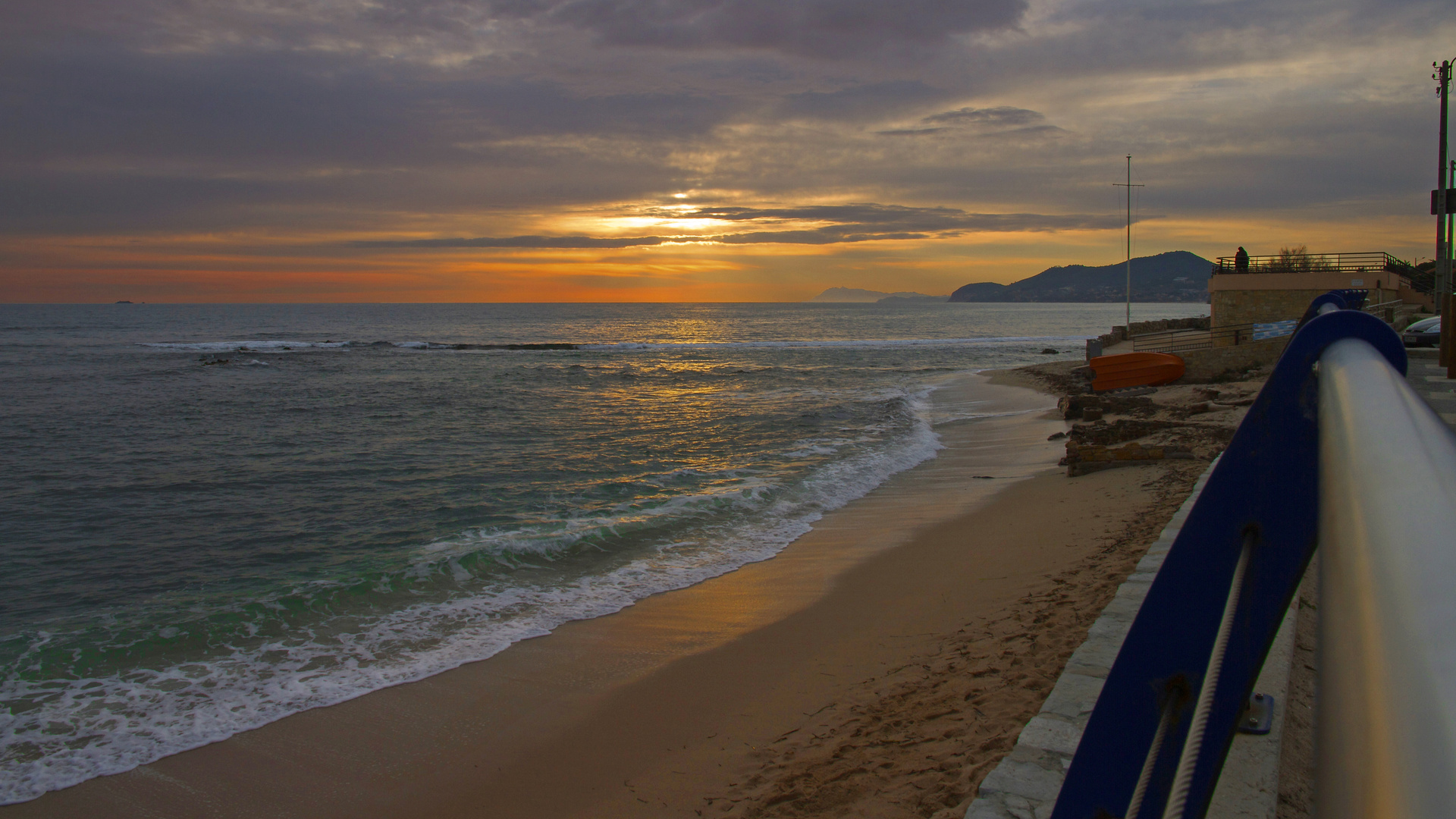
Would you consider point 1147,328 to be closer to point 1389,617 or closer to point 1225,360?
point 1225,360

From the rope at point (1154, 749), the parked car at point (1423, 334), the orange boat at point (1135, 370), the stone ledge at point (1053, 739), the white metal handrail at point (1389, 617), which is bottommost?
the stone ledge at point (1053, 739)

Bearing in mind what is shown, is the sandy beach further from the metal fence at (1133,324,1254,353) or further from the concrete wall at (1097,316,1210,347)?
the concrete wall at (1097,316,1210,347)

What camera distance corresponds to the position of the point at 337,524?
1138 cm

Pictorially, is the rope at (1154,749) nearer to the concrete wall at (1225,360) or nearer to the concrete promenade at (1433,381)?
the concrete promenade at (1433,381)

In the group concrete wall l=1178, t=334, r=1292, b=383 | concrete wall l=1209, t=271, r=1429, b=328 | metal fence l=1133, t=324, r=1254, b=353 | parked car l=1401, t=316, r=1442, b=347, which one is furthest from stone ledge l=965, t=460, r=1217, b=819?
concrete wall l=1209, t=271, r=1429, b=328

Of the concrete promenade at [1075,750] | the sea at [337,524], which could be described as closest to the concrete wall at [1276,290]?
the sea at [337,524]

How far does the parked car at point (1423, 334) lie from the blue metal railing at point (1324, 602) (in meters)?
22.4

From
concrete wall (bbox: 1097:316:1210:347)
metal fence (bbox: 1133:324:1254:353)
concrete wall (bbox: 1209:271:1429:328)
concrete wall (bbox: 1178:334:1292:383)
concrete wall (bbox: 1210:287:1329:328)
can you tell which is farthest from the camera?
concrete wall (bbox: 1097:316:1210:347)

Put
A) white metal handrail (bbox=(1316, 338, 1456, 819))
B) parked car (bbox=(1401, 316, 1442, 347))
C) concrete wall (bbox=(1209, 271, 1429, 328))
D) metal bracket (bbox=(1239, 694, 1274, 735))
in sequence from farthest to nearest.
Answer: concrete wall (bbox=(1209, 271, 1429, 328)) → parked car (bbox=(1401, 316, 1442, 347)) → metal bracket (bbox=(1239, 694, 1274, 735)) → white metal handrail (bbox=(1316, 338, 1456, 819))

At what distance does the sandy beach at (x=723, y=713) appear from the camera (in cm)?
469

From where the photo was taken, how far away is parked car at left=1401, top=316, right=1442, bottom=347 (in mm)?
18891

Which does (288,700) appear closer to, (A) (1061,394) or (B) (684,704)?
(B) (684,704)

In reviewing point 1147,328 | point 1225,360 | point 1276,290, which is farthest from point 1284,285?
point 1147,328

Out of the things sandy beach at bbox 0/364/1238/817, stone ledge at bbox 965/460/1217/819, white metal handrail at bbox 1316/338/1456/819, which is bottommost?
sandy beach at bbox 0/364/1238/817
